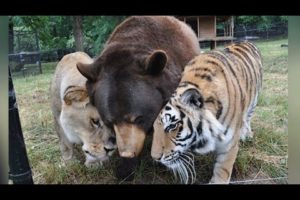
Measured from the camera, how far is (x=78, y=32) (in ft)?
10.7

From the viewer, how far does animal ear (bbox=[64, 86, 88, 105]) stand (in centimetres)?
317

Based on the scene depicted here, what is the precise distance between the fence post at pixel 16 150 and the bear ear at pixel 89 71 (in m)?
0.47

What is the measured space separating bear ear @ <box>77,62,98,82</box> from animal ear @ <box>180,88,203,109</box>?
1.73 ft

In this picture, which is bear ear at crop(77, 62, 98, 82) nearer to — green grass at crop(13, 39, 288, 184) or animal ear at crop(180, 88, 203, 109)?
green grass at crop(13, 39, 288, 184)

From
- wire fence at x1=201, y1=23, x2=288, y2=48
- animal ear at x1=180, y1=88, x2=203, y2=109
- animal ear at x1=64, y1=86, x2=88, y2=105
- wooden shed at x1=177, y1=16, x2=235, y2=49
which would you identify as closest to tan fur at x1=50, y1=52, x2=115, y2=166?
animal ear at x1=64, y1=86, x2=88, y2=105

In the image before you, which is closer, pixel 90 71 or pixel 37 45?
pixel 90 71

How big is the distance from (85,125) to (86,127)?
0.5 inches

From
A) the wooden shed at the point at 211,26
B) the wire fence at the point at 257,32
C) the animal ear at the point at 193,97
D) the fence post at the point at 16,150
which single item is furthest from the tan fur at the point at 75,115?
the wire fence at the point at 257,32

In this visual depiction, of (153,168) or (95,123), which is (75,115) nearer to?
(95,123)

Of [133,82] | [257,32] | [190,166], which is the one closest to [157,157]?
[190,166]

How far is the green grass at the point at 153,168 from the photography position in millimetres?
3201

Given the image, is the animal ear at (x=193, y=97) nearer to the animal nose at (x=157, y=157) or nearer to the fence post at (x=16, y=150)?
the animal nose at (x=157, y=157)
